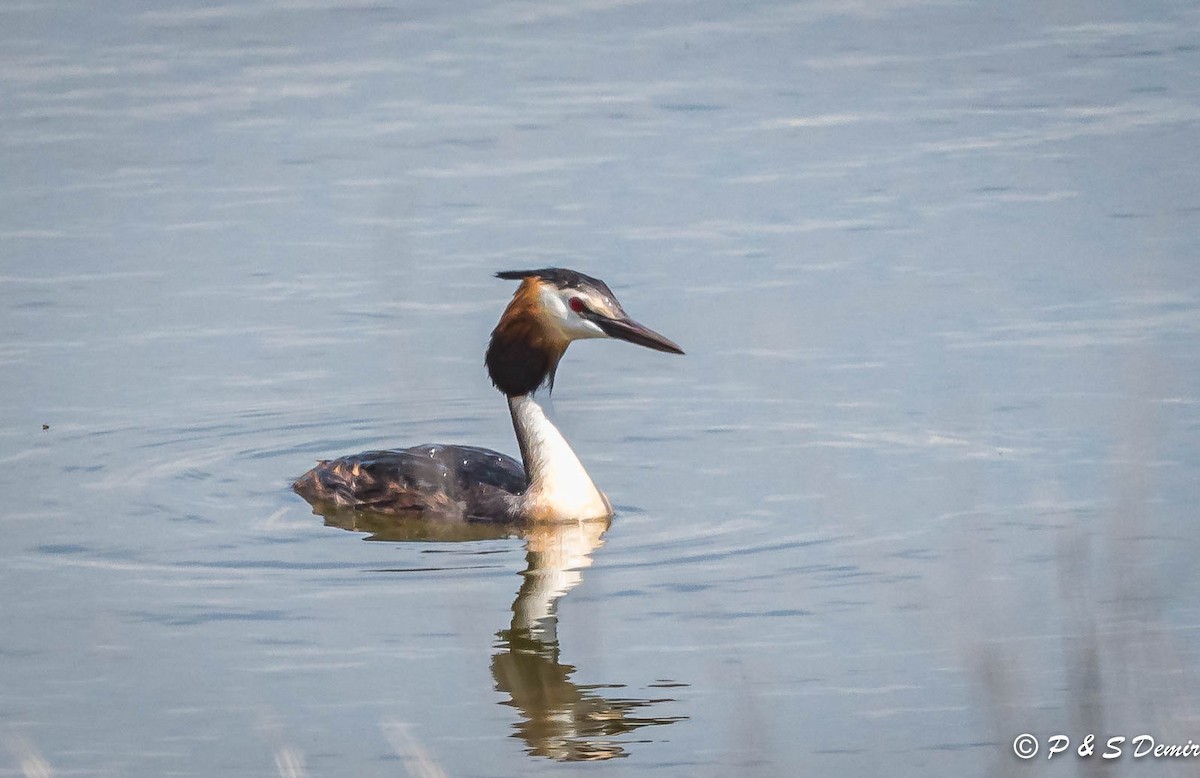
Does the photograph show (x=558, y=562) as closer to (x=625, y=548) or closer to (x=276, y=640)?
(x=625, y=548)

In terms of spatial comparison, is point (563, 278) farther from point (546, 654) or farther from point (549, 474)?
point (546, 654)

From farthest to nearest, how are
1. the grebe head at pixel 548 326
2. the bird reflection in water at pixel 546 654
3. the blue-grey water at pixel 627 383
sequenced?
the grebe head at pixel 548 326 < the blue-grey water at pixel 627 383 < the bird reflection in water at pixel 546 654

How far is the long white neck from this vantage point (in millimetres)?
10289

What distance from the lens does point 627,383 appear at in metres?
12.5

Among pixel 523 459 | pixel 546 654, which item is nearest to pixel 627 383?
pixel 523 459

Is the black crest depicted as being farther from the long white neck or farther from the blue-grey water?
the blue-grey water

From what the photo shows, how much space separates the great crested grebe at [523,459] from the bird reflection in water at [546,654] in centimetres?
8

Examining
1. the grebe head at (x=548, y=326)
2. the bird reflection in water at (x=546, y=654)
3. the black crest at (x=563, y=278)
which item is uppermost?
the black crest at (x=563, y=278)

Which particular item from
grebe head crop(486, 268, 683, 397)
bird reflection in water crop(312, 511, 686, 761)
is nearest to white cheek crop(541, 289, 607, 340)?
grebe head crop(486, 268, 683, 397)

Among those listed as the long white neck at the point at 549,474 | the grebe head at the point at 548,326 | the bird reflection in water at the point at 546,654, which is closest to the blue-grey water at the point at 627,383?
the bird reflection in water at the point at 546,654

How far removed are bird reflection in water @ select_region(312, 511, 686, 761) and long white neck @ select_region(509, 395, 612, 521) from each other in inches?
2.6

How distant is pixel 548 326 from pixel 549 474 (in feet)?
2.27

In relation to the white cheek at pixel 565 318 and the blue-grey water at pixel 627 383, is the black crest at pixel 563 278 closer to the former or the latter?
the white cheek at pixel 565 318

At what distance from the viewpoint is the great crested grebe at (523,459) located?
1027cm
